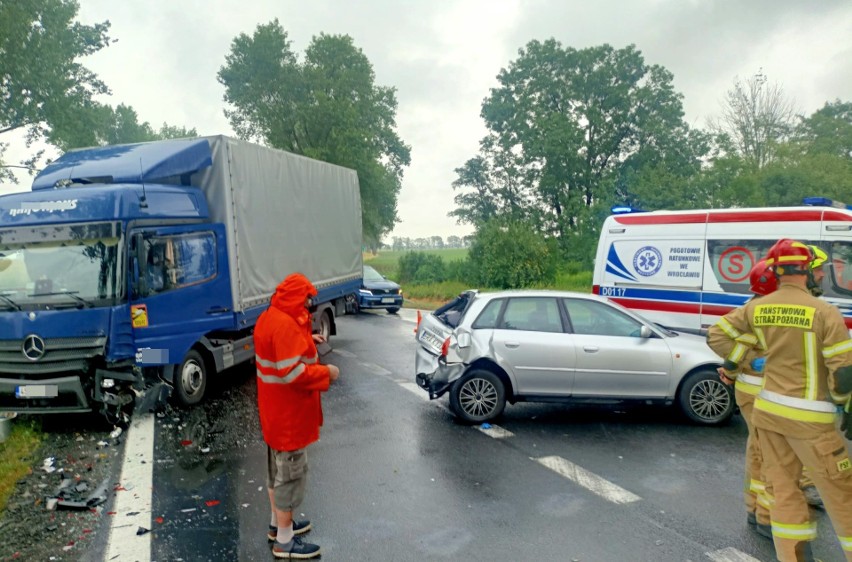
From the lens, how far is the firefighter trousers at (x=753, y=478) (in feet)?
13.6

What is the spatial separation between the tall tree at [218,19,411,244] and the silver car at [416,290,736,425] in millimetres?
29789

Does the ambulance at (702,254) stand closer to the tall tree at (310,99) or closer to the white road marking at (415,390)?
the white road marking at (415,390)

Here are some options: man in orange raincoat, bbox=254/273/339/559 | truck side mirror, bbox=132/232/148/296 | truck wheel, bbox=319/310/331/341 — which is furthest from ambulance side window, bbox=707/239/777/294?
truck side mirror, bbox=132/232/148/296

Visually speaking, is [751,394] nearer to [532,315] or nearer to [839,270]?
[532,315]

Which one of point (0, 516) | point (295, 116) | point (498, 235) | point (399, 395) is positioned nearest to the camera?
point (0, 516)

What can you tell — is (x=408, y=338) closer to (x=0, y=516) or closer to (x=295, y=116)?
(x=0, y=516)

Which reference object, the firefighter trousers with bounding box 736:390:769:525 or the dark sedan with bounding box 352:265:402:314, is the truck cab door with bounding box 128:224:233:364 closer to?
the firefighter trousers with bounding box 736:390:769:525

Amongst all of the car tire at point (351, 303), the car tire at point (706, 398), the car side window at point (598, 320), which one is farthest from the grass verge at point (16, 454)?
the car tire at point (351, 303)

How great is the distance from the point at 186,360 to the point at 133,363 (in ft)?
2.96

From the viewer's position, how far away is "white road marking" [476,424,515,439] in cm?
633

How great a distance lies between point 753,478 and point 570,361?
2495mm

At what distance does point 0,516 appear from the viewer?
4.59 m

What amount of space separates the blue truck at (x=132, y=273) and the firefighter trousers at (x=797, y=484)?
633cm

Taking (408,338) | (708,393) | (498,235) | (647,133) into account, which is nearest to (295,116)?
(498,235)
